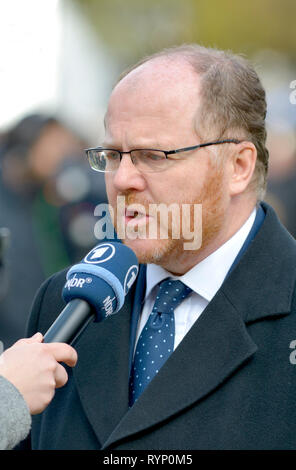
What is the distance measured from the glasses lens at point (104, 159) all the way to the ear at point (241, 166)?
1.45 feet

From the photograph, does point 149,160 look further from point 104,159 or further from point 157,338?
point 157,338

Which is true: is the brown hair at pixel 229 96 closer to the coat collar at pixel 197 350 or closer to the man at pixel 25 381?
the coat collar at pixel 197 350

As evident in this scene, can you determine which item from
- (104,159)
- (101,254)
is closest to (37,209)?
(104,159)

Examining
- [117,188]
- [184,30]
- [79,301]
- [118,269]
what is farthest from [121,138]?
[184,30]

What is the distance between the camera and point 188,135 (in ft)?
8.95

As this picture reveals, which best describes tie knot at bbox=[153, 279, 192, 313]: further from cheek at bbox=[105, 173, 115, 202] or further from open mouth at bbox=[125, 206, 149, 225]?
cheek at bbox=[105, 173, 115, 202]

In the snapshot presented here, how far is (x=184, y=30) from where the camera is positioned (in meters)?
18.9

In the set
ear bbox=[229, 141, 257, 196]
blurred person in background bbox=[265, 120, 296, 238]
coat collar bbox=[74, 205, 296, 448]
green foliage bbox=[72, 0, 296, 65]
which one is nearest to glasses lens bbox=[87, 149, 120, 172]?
ear bbox=[229, 141, 257, 196]

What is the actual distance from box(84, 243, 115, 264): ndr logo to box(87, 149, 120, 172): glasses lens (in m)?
0.46

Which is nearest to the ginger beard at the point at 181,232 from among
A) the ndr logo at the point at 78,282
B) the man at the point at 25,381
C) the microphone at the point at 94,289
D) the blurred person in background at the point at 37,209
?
the microphone at the point at 94,289

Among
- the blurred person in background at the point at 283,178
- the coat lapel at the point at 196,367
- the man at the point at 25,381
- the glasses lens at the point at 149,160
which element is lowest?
the blurred person in background at the point at 283,178

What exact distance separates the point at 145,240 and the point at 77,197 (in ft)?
8.68

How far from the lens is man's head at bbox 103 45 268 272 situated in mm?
2713

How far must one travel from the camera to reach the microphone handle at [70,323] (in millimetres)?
2094
